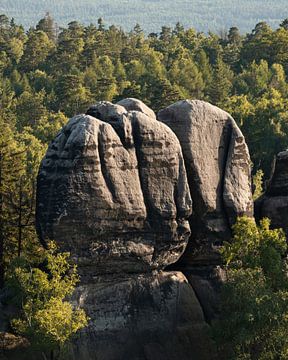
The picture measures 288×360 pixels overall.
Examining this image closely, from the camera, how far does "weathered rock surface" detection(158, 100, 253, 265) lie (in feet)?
117

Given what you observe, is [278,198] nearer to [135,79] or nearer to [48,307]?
[48,307]

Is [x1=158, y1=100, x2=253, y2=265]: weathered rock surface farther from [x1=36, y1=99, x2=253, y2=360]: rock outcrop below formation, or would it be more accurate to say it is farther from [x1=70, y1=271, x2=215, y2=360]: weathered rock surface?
[x1=70, y1=271, x2=215, y2=360]: weathered rock surface

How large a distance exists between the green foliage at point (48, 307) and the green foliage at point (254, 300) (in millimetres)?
5371

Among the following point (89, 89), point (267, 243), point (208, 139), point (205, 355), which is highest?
point (208, 139)

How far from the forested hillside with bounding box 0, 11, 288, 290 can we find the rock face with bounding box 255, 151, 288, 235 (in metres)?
12.3

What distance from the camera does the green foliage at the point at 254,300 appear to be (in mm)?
29312

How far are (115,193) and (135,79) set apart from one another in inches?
2906

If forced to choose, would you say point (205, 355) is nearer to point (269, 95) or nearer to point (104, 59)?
point (269, 95)

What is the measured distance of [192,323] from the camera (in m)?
34.9

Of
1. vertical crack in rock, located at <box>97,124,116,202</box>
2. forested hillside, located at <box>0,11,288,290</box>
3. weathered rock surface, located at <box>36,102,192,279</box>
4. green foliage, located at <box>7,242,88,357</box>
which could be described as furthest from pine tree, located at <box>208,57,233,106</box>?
green foliage, located at <box>7,242,88,357</box>

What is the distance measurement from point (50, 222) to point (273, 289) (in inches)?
354

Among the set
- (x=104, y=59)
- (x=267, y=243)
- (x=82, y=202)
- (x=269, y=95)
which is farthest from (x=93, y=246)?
(x=104, y=59)

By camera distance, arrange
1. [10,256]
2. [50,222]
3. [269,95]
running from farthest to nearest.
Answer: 1. [269,95]
2. [10,256]
3. [50,222]

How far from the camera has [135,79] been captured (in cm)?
10600
